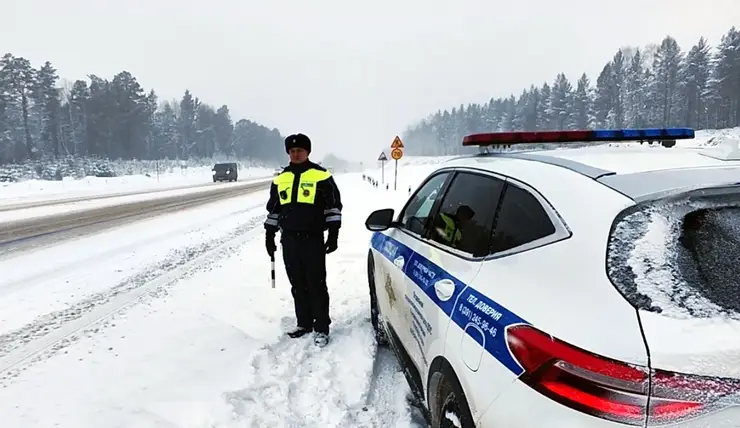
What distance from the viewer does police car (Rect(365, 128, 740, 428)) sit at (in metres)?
1.33

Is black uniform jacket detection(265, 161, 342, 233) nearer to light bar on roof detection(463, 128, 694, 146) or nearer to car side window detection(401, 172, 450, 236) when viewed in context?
car side window detection(401, 172, 450, 236)

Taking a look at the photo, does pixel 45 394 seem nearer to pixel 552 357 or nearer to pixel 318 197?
pixel 318 197

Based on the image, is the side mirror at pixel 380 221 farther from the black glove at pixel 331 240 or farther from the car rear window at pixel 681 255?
the car rear window at pixel 681 255

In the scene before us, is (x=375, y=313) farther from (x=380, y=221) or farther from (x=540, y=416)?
(x=540, y=416)

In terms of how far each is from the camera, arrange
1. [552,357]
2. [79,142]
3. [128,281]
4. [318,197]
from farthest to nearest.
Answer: [79,142]
[128,281]
[318,197]
[552,357]

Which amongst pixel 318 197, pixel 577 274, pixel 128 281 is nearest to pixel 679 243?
pixel 577 274

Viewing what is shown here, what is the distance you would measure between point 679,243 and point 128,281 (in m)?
7.04

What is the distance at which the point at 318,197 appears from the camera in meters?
4.38

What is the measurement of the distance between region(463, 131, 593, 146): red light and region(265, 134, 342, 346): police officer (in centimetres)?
181

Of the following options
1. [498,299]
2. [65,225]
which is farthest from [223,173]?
[498,299]

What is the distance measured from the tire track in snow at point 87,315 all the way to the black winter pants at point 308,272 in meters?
2.13

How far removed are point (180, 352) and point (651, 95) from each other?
10351 centimetres

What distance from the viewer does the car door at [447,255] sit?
2.26 metres

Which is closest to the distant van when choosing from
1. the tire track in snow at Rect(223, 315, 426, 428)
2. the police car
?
the tire track in snow at Rect(223, 315, 426, 428)
